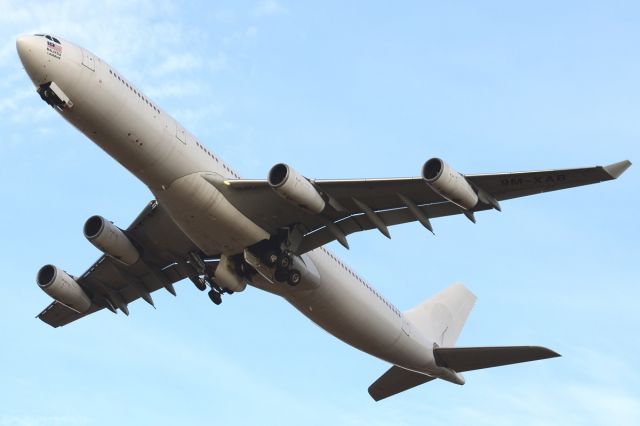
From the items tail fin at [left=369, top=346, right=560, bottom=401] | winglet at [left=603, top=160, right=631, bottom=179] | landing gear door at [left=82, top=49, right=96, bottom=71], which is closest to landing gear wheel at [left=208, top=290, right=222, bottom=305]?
tail fin at [left=369, top=346, right=560, bottom=401]

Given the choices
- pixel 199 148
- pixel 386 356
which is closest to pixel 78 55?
pixel 199 148

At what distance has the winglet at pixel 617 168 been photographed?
25734mm

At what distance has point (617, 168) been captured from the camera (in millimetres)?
26016

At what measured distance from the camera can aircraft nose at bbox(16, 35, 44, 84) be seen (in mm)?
27578

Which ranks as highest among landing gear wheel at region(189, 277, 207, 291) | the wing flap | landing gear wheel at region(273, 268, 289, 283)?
landing gear wheel at region(189, 277, 207, 291)

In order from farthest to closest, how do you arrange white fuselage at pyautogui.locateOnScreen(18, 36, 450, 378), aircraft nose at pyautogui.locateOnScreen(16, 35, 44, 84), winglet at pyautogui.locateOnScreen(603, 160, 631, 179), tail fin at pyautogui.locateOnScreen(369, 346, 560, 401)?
tail fin at pyautogui.locateOnScreen(369, 346, 560, 401), white fuselage at pyautogui.locateOnScreen(18, 36, 450, 378), aircraft nose at pyautogui.locateOnScreen(16, 35, 44, 84), winglet at pyautogui.locateOnScreen(603, 160, 631, 179)

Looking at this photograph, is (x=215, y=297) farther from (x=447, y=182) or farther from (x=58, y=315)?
(x=447, y=182)

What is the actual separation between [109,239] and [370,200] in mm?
9349

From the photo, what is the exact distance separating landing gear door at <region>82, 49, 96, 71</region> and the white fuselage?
0.11 ft

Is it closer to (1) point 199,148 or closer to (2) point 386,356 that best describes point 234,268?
(1) point 199,148

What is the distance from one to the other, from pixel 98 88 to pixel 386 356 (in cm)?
1526

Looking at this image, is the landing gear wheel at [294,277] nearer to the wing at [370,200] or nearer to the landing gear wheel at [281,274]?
the landing gear wheel at [281,274]

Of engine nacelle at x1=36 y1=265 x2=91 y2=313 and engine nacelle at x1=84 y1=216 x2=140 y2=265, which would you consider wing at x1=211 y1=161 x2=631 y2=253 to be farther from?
engine nacelle at x1=36 y1=265 x2=91 y2=313

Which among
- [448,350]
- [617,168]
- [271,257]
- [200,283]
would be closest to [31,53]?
[271,257]
